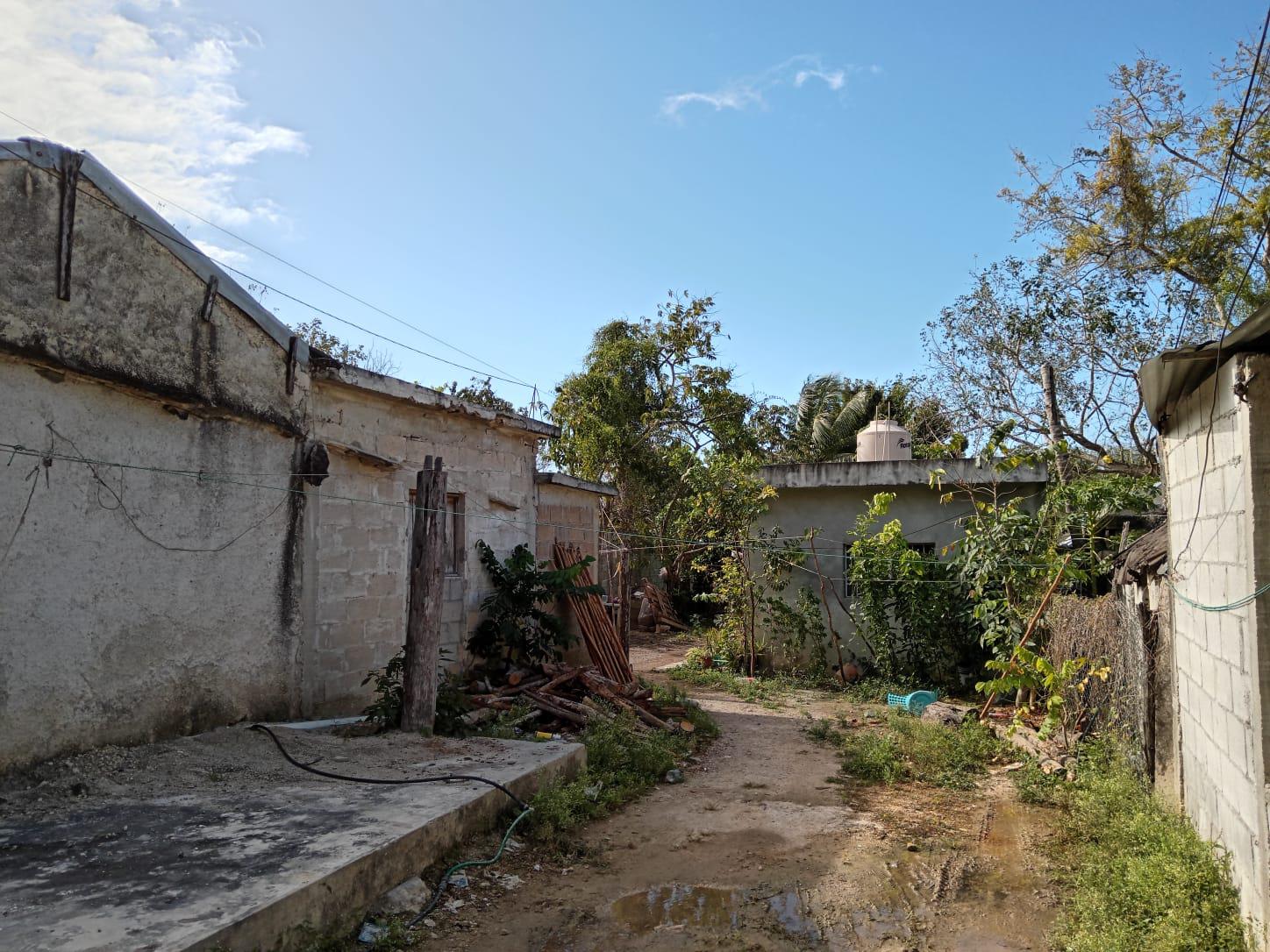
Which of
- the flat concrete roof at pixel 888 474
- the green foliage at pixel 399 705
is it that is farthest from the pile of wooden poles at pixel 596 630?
the flat concrete roof at pixel 888 474

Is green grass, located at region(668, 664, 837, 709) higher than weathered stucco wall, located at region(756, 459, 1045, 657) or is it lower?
lower

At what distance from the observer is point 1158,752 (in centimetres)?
667

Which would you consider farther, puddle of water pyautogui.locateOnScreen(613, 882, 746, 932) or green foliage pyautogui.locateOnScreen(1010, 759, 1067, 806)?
green foliage pyautogui.locateOnScreen(1010, 759, 1067, 806)

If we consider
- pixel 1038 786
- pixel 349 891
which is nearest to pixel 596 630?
pixel 1038 786

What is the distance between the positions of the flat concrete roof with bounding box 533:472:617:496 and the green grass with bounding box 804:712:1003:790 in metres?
4.88

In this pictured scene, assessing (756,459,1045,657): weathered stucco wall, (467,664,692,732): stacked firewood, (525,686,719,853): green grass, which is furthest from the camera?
(756,459,1045,657): weathered stucco wall

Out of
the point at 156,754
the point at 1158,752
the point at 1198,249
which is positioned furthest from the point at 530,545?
the point at 1198,249

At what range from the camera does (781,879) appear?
18.6 ft

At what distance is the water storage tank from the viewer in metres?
14.7

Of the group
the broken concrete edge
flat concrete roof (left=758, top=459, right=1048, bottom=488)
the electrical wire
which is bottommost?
the broken concrete edge

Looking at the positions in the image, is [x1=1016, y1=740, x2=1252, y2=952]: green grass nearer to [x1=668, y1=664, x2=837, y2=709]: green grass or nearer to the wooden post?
the wooden post

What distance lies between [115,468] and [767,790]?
5.99m

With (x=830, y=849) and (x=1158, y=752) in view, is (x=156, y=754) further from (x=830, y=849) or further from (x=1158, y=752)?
(x=1158, y=752)

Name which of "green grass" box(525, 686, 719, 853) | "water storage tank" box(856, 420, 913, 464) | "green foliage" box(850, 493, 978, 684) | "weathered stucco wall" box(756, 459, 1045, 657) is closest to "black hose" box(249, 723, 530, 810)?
"green grass" box(525, 686, 719, 853)
